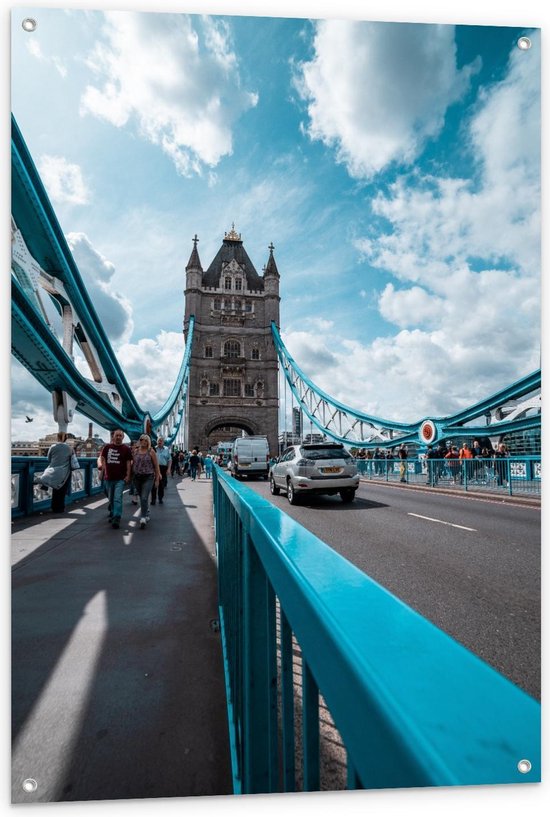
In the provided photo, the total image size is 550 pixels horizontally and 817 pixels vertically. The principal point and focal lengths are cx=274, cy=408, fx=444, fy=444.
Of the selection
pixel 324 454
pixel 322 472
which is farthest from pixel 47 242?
pixel 322 472

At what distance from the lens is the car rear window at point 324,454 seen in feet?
28.0

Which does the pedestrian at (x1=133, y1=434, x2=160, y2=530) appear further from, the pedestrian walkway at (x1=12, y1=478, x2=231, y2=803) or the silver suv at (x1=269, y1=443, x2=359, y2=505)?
the silver suv at (x1=269, y1=443, x2=359, y2=505)

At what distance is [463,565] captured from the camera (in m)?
3.91

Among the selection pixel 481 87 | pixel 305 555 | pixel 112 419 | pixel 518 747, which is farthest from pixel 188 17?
pixel 112 419

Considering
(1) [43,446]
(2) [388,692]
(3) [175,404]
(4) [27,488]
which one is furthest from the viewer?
(3) [175,404]

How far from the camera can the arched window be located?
4791 centimetres

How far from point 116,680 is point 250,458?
16905 mm

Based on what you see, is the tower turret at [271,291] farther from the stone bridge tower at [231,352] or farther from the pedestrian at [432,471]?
the pedestrian at [432,471]

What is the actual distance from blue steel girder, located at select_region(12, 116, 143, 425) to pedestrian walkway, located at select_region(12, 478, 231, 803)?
410 cm

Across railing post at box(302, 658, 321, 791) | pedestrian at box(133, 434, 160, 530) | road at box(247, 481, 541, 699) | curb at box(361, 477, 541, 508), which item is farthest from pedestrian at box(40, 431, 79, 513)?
curb at box(361, 477, 541, 508)

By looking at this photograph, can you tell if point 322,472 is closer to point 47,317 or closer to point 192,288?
point 47,317

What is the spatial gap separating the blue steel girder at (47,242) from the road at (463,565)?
5.23 meters

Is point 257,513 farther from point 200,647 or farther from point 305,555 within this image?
point 200,647

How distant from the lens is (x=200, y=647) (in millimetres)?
2383
